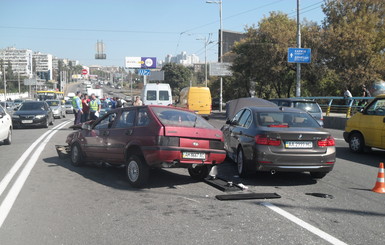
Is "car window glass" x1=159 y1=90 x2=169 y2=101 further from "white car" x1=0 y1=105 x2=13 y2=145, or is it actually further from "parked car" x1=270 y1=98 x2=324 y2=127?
"white car" x1=0 y1=105 x2=13 y2=145

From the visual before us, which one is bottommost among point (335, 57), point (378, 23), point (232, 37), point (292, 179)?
point (292, 179)

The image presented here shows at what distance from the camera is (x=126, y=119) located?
8.13 metres

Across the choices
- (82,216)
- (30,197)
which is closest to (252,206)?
(82,216)

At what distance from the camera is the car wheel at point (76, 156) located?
31.2 ft

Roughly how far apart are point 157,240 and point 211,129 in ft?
11.1

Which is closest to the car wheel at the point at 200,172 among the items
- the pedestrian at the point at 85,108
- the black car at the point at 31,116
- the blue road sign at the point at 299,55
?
the pedestrian at the point at 85,108

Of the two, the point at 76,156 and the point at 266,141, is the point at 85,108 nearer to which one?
the point at 76,156

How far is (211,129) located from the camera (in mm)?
7750

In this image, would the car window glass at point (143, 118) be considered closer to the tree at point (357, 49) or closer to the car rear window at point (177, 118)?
the car rear window at point (177, 118)

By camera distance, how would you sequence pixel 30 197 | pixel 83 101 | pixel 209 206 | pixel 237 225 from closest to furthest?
pixel 237 225 < pixel 209 206 < pixel 30 197 < pixel 83 101

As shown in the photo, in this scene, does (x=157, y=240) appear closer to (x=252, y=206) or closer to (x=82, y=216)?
(x=82, y=216)

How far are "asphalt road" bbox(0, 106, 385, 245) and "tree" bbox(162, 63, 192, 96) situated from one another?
87486mm

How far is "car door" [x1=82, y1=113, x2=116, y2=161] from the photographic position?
858 centimetres

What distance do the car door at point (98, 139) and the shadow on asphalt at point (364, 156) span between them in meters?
6.44
